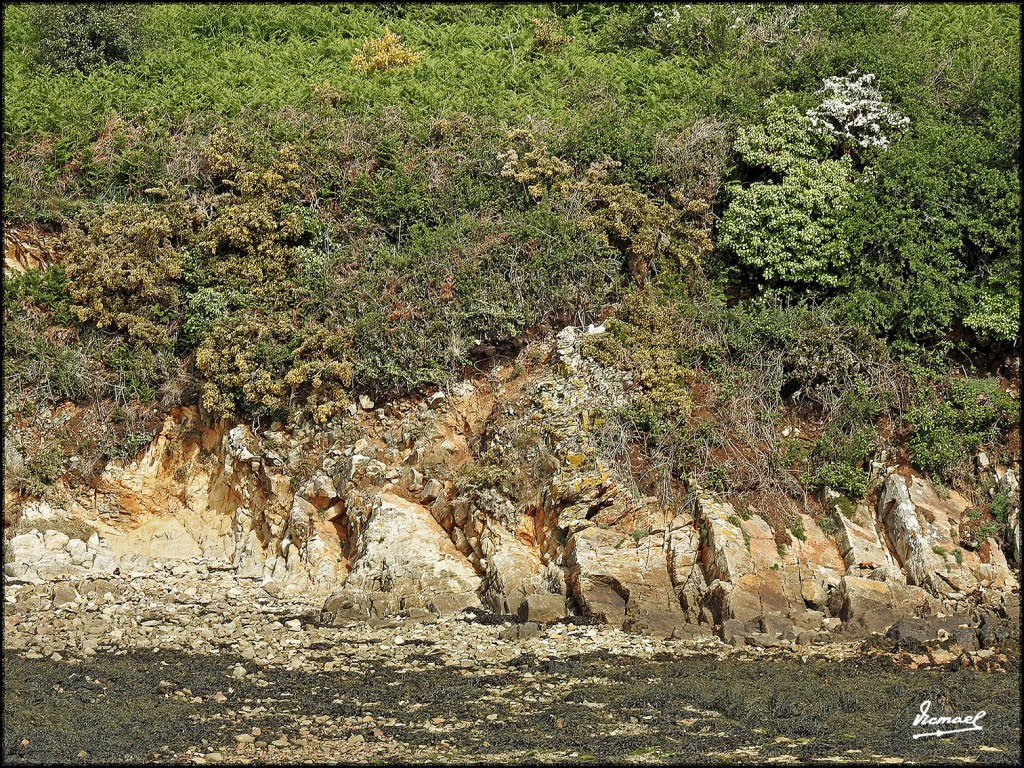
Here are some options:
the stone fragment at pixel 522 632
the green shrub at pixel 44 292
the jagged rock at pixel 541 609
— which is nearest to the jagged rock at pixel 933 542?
the jagged rock at pixel 541 609

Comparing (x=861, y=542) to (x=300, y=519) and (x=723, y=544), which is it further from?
(x=300, y=519)

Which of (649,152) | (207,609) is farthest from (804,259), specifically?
(207,609)

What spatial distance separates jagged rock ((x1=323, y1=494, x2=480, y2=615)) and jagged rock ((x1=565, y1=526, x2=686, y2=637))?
1.31m

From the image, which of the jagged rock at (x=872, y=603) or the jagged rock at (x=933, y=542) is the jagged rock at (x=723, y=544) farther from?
the jagged rock at (x=933, y=542)

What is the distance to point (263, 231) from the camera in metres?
15.5

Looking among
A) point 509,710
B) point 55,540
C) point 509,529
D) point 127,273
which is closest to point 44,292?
point 127,273

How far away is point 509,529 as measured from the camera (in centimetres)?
1339

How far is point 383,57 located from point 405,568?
981 cm

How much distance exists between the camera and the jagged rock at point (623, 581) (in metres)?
12.1

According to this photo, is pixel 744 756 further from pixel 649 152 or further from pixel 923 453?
pixel 649 152

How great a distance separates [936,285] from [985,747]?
6.87 metres

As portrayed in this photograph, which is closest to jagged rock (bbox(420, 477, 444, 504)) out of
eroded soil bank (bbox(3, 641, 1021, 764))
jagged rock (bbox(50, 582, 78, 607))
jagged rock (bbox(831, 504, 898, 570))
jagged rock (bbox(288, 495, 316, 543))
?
jagged rock (bbox(288, 495, 316, 543))

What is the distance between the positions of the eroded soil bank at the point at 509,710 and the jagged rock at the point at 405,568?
1.22m

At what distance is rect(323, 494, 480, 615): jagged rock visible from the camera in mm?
12656
